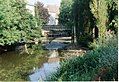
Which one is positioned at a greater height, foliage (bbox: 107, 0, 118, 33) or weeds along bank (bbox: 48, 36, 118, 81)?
foliage (bbox: 107, 0, 118, 33)

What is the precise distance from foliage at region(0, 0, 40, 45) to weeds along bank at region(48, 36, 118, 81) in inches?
649

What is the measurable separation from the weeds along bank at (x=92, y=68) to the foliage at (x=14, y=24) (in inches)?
649

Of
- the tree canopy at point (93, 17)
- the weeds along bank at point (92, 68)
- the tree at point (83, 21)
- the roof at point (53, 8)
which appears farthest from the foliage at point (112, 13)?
the roof at point (53, 8)

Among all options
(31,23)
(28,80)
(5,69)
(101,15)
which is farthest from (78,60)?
(31,23)

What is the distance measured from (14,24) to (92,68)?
25.0 metres

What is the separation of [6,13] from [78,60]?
16929 millimetres

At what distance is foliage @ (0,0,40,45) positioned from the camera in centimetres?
3316

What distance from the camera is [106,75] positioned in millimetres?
11695

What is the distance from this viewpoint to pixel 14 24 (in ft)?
127

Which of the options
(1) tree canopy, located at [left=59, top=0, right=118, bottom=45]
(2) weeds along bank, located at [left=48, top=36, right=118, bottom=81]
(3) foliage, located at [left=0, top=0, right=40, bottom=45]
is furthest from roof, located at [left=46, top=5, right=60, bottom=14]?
(2) weeds along bank, located at [left=48, top=36, right=118, bottom=81]

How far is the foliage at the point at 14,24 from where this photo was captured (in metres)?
33.2

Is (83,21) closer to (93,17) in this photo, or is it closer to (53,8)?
(93,17)

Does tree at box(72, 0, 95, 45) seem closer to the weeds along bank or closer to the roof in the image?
the weeds along bank

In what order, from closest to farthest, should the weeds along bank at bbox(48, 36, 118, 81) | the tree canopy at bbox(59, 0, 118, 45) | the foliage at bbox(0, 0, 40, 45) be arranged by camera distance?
1. the weeds along bank at bbox(48, 36, 118, 81)
2. the tree canopy at bbox(59, 0, 118, 45)
3. the foliage at bbox(0, 0, 40, 45)
